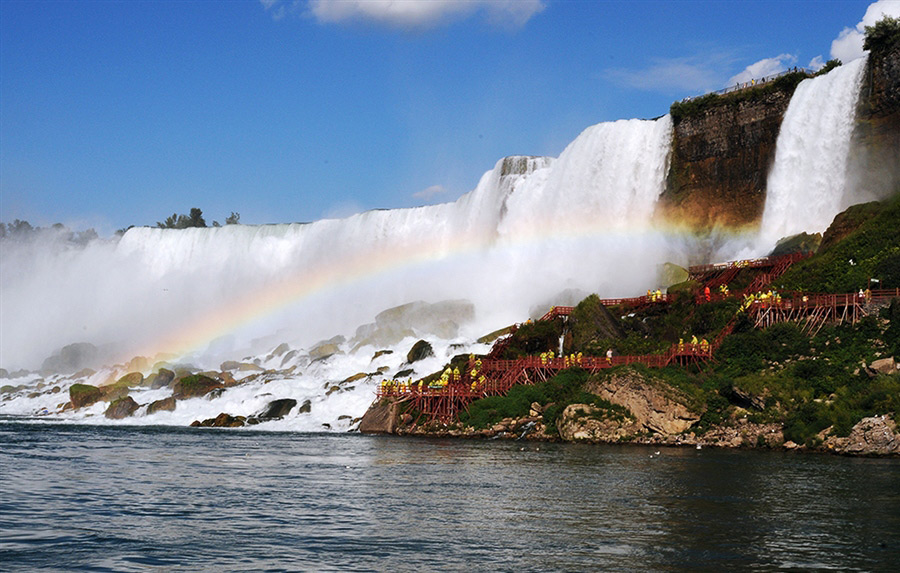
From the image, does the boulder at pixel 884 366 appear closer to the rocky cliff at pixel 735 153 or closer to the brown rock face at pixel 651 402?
the brown rock face at pixel 651 402

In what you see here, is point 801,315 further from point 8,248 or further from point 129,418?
point 8,248

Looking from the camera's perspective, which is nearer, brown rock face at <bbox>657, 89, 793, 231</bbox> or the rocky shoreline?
the rocky shoreline

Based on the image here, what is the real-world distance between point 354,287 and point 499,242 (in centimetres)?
1748

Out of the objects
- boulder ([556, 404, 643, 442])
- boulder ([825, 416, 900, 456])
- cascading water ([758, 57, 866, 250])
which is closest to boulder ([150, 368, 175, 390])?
boulder ([556, 404, 643, 442])

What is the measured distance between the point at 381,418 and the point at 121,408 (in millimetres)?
21922

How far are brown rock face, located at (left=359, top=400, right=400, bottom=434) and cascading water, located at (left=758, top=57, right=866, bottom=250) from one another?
25.9 metres

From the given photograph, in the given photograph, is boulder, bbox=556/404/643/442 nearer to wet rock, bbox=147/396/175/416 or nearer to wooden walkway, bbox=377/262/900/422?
wooden walkway, bbox=377/262/900/422

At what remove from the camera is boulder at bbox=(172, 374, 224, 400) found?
62.7 metres

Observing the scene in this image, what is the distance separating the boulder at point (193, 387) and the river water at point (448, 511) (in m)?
27.9

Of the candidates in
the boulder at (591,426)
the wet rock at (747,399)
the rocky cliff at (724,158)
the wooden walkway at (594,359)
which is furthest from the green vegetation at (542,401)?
the rocky cliff at (724,158)

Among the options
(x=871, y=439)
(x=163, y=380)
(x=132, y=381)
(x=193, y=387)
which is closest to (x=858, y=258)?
(x=871, y=439)

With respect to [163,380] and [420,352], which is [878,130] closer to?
[420,352]

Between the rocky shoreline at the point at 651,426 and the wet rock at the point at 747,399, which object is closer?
the rocky shoreline at the point at 651,426

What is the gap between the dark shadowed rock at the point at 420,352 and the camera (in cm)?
6006
